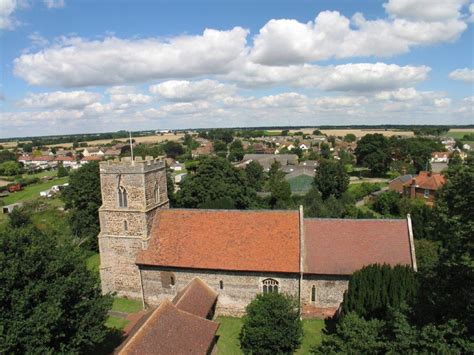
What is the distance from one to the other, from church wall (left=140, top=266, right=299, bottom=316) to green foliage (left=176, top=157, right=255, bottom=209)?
54.9ft

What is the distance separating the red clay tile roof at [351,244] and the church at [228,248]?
6 centimetres

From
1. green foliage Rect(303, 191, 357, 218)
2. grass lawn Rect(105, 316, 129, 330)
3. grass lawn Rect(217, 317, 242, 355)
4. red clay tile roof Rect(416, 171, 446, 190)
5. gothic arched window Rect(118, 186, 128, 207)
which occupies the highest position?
gothic arched window Rect(118, 186, 128, 207)

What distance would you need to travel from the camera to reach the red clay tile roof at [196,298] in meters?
21.4

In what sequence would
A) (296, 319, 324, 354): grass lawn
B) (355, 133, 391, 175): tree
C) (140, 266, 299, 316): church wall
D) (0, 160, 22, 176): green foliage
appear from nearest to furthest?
(296, 319, 324, 354): grass lawn, (140, 266, 299, 316): church wall, (355, 133, 391, 175): tree, (0, 160, 22, 176): green foliage

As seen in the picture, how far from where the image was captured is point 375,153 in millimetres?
86562

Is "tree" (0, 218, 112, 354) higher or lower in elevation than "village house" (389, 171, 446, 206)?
higher

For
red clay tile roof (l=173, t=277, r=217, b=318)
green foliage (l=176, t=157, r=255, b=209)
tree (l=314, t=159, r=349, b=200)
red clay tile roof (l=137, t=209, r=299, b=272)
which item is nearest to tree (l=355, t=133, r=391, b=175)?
tree (l=314, t=159, r=349, b=200)

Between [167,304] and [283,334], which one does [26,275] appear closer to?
[167,304]

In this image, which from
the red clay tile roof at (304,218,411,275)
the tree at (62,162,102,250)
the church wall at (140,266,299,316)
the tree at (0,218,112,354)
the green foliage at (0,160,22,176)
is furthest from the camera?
the green foliage at (0,160,22,176)

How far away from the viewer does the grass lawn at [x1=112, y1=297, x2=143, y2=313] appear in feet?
85.3

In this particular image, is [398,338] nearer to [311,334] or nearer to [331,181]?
[311,334]

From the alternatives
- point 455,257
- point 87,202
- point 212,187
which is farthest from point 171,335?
point 87,202

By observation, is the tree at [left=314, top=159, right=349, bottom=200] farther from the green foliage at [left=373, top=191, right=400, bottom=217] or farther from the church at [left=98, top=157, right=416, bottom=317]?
the church at [left=98, top=157, right=416, bottom=317]

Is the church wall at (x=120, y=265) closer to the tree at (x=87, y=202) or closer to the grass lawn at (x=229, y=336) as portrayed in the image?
the grass lawn at (x=229, y=336)
